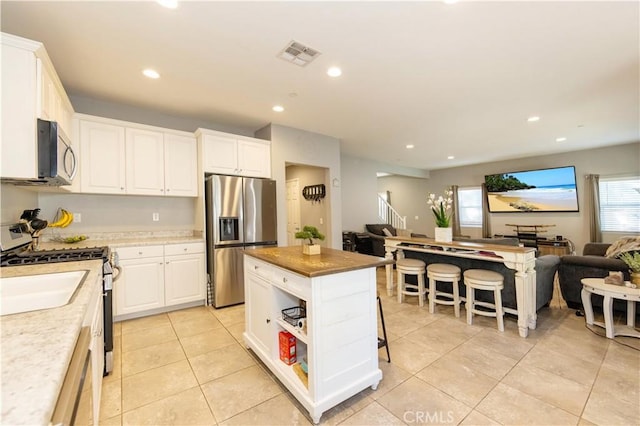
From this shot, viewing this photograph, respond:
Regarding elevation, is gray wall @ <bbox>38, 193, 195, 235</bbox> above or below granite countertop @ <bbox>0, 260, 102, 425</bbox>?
above

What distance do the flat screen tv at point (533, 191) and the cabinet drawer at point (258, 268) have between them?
25.3ft

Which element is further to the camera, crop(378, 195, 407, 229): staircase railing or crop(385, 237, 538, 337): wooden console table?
crop(378, 195, 407, 229): staircase railing

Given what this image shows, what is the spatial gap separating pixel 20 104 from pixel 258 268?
1917 millimetres

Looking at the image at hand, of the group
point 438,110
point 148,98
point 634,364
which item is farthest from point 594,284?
point 148,98

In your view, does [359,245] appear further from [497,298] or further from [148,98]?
[148,98]

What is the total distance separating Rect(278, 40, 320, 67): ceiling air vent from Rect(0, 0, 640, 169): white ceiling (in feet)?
0.23

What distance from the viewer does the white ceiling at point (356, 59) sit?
6.41ft

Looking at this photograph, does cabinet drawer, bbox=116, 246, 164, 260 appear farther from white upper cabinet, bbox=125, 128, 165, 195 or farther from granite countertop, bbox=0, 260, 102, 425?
granite countertop, bbox=0, 260, 102, 425

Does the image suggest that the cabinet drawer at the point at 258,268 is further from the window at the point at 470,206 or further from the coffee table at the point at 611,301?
the window at the point at 470,206

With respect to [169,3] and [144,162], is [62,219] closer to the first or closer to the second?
[144,162]

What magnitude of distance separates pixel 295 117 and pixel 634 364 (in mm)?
4317

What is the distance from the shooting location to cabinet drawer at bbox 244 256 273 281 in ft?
7.00

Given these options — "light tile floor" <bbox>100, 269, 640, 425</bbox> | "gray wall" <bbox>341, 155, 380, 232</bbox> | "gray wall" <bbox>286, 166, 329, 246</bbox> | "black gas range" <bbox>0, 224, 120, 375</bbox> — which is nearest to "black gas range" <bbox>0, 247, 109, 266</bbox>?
"black gas range" <bbox>0, 224, 120, 375</bbox>

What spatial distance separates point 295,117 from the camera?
401 cm
